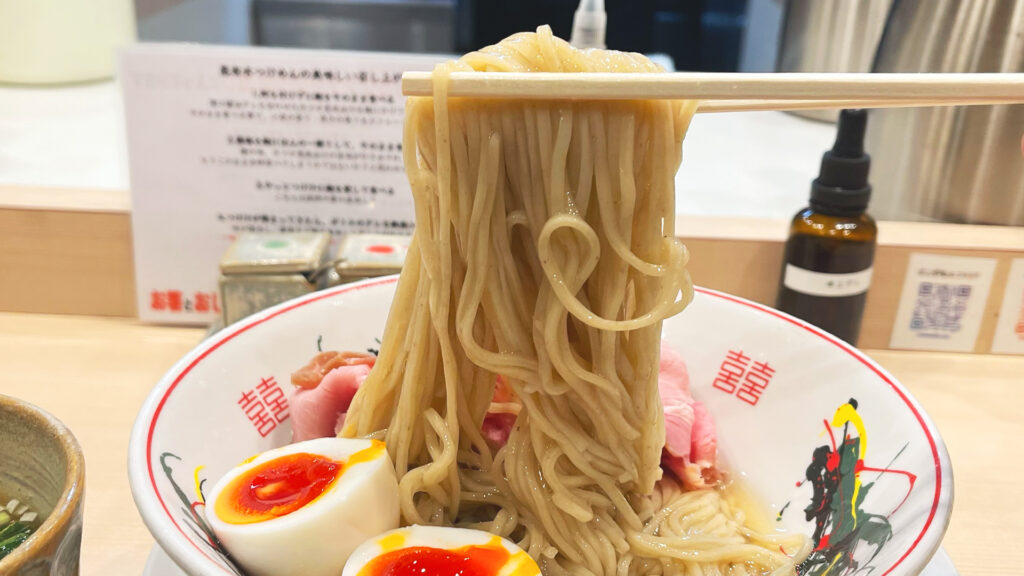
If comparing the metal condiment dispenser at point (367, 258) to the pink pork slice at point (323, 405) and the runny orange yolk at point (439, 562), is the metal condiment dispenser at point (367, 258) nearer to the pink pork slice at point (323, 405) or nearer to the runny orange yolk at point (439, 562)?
the pink pork slice at point (323, 405)

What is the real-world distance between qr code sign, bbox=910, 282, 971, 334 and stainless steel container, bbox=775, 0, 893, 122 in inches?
25.8

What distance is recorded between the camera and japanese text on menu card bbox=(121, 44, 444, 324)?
1.53m

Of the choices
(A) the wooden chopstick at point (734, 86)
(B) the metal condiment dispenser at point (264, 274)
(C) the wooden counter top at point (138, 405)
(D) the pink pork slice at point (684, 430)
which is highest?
(A) the wooden chopstick at point (734, 86)

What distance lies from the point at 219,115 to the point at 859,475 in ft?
4.47

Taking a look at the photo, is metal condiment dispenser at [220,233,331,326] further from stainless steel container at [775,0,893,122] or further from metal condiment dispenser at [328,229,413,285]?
stainless steel container at [775,0,893,122]

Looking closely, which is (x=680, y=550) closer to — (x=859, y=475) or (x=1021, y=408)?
(x=859, y=475)

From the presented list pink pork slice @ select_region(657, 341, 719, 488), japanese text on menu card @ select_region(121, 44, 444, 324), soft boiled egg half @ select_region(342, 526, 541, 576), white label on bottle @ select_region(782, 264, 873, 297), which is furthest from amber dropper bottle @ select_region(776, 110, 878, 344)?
soft boiled egg half @ select_region(342, 526, 541, 576)

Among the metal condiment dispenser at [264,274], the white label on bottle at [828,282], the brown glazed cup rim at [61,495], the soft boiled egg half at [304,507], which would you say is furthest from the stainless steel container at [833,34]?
the brown glazed cup rim at [61,495]

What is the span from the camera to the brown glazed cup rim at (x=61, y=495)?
0.69m

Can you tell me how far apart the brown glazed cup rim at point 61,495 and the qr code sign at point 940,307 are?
166 centimetres

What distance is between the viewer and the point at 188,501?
937mm

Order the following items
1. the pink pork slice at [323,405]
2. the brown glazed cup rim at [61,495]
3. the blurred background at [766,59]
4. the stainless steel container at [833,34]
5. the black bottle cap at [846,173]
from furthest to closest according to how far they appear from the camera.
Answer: the stainless steel container at [833,34] → the blurred background at [766,59] → the black bottle cap at [846,173] → the pink pork slice at [323,405] → the brown glazed cup rim at [61,495]

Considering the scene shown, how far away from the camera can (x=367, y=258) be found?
154cm

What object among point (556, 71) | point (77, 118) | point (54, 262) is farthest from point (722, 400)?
point (77, 118)
